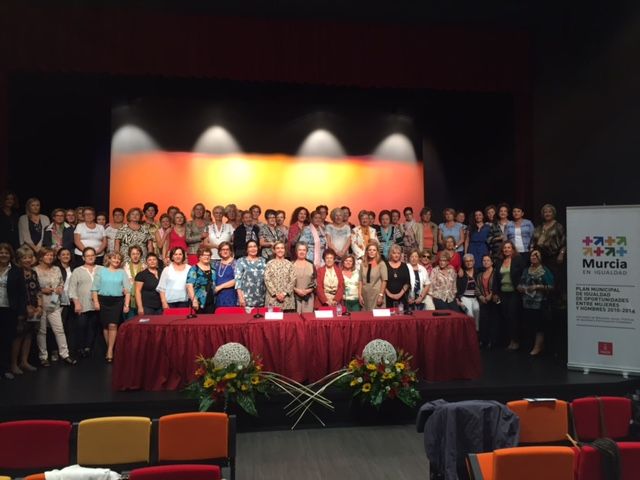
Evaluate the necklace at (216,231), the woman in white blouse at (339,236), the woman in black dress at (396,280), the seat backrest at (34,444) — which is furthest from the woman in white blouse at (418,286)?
the seat backrest at (34,444)

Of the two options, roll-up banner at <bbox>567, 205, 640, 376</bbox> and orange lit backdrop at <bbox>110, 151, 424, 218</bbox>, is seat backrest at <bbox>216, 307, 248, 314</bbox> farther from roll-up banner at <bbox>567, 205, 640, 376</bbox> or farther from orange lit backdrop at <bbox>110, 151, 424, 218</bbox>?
orange lit backdrop at <bbox>110, 151, 424, 218</bbox>

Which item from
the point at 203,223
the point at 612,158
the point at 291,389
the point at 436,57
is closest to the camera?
the point at 291,389

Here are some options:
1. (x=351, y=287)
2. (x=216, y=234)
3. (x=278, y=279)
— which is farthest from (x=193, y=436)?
(x=216, y=234)

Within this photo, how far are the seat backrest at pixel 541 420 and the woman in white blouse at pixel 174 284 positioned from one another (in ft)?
13.1

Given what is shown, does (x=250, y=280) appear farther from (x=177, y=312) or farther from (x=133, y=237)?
(x=133, y=237)

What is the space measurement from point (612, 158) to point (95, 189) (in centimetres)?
794

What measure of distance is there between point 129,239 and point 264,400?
10.6 feet

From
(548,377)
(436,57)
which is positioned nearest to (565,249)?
(548,377)

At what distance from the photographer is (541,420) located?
3273mm

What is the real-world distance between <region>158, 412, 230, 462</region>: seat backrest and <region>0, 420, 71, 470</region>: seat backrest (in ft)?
1.61

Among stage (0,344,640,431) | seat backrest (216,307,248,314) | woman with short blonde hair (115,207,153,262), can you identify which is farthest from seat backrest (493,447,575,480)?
woman with short blonde hair (115,207,153,262)

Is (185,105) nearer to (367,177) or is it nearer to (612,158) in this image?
(367,177)

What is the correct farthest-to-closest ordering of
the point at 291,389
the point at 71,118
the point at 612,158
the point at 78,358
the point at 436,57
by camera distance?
1. the point at 71,118
2. the point at 436,57
3. the point at 612,158
4. the point at 78,358
5. the point at 291,389

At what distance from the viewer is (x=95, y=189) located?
939 cm
